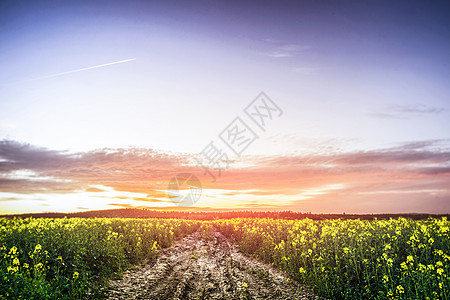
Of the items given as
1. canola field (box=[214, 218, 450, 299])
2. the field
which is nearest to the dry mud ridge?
the field

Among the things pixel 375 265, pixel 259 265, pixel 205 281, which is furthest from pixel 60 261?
pixel 375 265

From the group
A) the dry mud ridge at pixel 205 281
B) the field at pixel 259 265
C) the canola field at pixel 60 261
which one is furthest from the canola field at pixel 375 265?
the canola field at pixel 60 261

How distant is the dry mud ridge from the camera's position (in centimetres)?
1136

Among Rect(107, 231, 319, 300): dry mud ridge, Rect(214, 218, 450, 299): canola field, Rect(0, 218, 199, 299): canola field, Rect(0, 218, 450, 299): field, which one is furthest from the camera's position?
Rect(107, 231, 319, 300): dry mud ridge

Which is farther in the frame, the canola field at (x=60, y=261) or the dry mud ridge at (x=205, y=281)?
the dry mud ridge at (x=205, y=281)

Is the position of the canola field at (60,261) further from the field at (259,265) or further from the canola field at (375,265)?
the canola field at (375,265)

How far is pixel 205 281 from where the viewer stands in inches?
530

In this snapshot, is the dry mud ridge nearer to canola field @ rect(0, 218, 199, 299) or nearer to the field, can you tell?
the field

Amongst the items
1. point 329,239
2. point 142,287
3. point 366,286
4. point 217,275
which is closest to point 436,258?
point 366,286

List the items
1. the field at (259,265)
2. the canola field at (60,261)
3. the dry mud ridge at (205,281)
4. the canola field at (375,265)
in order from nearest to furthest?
the canola field at (375,265) < the field at (259,265) < the canola field at (60,261) < the dry mud ridge at (205,281)

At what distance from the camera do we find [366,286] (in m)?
9.56

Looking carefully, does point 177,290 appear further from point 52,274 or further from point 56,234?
point 56,234

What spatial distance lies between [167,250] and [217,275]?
732 cm

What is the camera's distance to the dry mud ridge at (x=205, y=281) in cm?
1136
